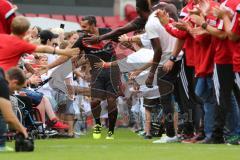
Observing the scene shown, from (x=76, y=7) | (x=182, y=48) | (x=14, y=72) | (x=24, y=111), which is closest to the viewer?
(x=14, y=72)

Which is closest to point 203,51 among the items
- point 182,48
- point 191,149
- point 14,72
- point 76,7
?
point 182,48

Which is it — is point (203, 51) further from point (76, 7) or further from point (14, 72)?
point (76, 7)

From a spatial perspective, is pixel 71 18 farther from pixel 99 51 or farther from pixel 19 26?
pixel 19 26

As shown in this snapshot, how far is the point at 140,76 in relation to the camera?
15.3m

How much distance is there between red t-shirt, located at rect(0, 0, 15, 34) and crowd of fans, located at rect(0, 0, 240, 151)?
0.05 ft

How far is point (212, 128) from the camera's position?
13328 mm

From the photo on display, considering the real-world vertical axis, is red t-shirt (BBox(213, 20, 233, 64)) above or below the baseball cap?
below

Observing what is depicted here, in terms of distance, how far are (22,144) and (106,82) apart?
512 centimetres

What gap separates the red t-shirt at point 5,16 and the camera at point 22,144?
2907 millimetres

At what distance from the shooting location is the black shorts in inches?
625

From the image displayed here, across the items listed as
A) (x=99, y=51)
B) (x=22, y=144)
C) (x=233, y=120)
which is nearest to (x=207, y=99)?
(x=233, y=120)

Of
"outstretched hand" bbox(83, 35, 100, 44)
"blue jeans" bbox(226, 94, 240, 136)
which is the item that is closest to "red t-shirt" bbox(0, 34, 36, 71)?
"blue jeans" bbox(226, 94, 240, 136)

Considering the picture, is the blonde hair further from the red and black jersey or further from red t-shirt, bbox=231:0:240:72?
the red and black jersey

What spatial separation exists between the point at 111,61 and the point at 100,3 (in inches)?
876
